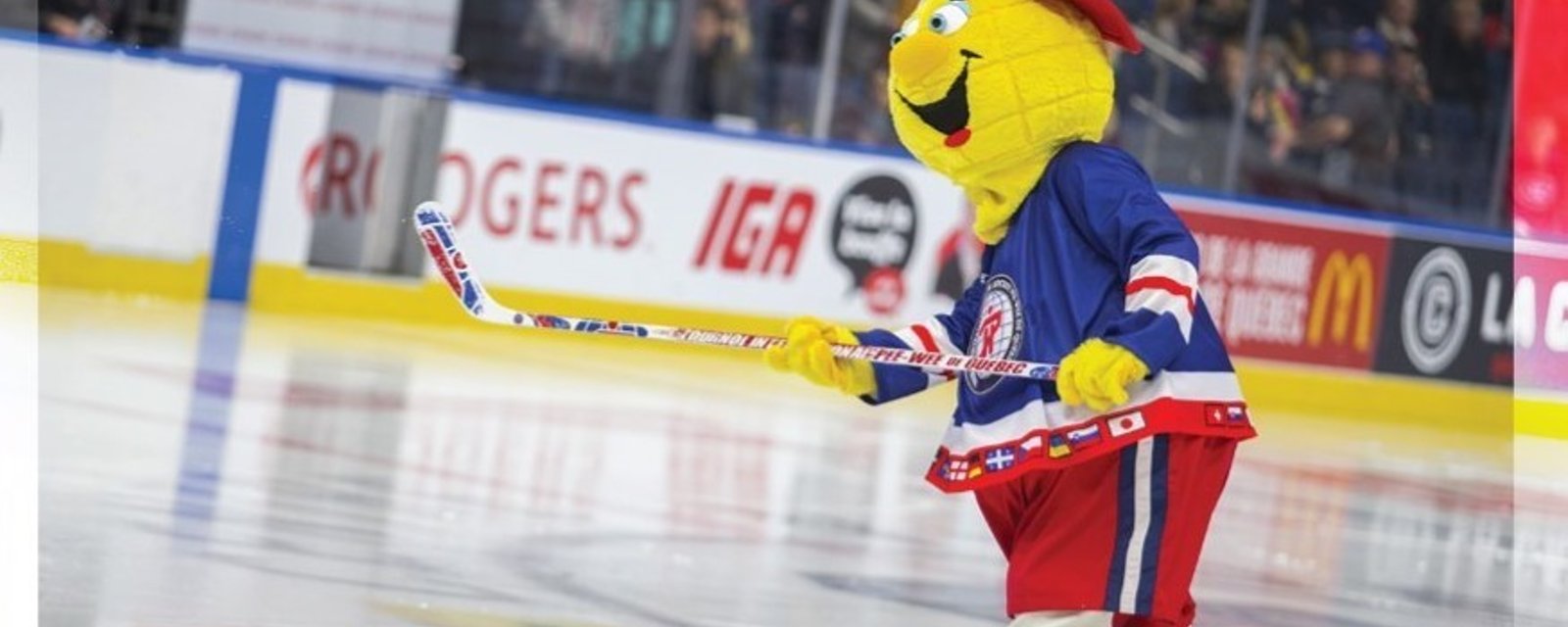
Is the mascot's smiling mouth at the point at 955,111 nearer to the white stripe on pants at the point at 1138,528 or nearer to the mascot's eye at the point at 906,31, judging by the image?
the mascot's eye at the point at 906,31

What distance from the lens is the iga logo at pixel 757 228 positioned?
11445 mm

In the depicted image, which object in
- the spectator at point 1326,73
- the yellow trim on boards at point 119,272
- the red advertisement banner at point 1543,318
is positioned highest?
the spectator at point 1326,73

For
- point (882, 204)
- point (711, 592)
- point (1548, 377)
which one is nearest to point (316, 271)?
point (882, 204)

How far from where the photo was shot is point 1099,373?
3373 millimetres

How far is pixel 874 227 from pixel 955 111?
7.94 meters

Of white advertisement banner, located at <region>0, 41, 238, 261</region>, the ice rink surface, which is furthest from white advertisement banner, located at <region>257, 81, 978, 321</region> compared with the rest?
the ice rink surface

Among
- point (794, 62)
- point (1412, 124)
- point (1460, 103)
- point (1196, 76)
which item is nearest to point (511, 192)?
point (794, 62)

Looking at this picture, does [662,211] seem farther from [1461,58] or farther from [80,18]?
[1461,58]

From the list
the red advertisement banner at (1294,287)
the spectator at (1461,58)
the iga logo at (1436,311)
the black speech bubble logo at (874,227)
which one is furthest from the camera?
the spectator at (1461,58)

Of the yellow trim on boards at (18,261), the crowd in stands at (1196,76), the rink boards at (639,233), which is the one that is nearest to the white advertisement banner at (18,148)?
the yellow trim on boards at (18,261)

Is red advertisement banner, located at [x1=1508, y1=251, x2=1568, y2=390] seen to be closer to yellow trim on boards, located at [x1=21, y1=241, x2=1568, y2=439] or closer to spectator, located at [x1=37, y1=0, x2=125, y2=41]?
yellow trim on boards, located at [x1=21, y1=241, x2=1568, y2=439]

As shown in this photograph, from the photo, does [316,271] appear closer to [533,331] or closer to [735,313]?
[533,331]

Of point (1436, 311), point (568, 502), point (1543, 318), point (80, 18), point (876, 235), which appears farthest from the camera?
point (1436, 311)

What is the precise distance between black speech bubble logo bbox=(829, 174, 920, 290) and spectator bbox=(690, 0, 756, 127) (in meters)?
0.81
